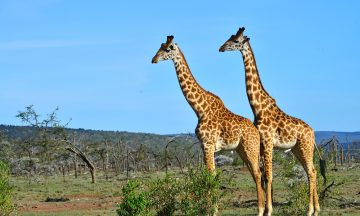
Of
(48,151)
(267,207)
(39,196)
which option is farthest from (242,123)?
(48,151)

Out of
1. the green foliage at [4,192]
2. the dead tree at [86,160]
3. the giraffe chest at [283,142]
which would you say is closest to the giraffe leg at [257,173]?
the giraffe chest at [283,142]

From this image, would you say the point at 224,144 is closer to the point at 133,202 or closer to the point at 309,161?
Answer: the point at 309,161

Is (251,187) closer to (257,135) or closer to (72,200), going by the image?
(72,200)

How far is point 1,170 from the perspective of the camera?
1738 centimetres

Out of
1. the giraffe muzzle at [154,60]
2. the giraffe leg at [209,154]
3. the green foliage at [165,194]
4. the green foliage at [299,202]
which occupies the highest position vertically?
the giraffe muzzle at [154,60]

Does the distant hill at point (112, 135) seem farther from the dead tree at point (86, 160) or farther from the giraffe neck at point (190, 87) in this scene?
the giraffe neck at point (190, 87)

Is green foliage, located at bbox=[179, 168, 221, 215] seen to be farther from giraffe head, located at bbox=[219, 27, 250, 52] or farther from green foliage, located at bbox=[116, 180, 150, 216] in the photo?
giraffe head, located at bbox=[219, 27, 250, 52]

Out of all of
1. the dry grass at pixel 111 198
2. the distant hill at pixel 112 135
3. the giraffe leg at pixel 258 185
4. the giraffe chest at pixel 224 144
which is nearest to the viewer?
the giraffe leg at pixel 258 185

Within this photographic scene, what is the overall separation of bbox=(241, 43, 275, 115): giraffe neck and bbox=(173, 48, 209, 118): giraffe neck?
3.03 feet

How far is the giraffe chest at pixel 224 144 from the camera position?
1474 cm

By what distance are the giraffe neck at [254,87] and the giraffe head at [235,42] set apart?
0.60 ft

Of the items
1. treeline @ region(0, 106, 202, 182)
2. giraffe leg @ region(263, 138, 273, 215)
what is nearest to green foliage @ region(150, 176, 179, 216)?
giraffe leg @ region(263, 138, 273, 215)

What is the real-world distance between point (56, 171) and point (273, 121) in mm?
49267

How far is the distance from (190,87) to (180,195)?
2318mm
